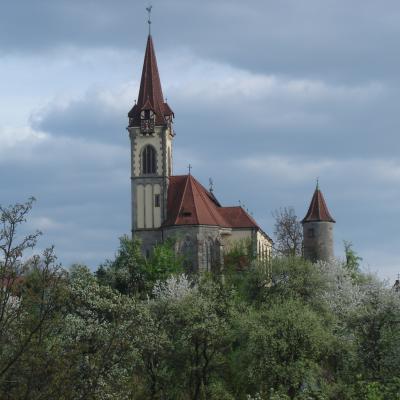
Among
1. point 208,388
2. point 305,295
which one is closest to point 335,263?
point 305,295

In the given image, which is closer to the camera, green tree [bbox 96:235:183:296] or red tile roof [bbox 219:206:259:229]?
green tree [bbox 96:235:183:296]

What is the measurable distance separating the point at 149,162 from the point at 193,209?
633 cm

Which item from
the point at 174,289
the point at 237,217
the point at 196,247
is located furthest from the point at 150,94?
the point at 174,289

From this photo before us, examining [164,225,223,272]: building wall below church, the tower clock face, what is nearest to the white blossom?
[164,225,223,272]: building wall below church

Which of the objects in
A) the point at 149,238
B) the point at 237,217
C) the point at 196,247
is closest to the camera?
the point at 196,247

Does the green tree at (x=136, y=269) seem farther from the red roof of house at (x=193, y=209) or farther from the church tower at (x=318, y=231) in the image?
the church tower at (x=318, y=231)

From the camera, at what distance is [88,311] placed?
168 feet

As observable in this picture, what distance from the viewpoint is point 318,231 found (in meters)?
105

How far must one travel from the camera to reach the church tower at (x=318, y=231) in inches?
4077

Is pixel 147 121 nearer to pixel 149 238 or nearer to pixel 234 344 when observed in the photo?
pixel 149 238

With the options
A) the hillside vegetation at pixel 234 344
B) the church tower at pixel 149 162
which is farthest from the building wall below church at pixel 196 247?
the hillside vegetation at pixel 234 344

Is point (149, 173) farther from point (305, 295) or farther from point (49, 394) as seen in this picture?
point (49, 394)

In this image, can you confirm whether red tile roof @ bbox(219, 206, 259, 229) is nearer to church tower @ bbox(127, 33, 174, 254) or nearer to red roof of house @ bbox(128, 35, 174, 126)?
church tower @ bbox(127, 33, 174, 254)

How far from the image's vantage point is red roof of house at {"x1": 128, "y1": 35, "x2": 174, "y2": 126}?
9688 cm
